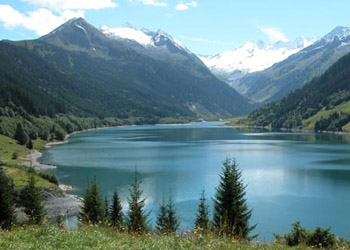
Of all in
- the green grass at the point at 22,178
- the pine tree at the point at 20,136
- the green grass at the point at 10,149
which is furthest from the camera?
the pine tree at the point at 20,136

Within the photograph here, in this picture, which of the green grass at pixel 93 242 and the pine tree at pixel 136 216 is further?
the pine tree at pixel 136 216

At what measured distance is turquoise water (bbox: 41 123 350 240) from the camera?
187 feet

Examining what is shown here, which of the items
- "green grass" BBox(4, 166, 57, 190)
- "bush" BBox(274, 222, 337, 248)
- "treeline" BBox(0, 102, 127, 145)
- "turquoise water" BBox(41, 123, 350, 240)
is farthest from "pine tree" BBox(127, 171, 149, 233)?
"treeline" BBox(0, 102, 127, 145)

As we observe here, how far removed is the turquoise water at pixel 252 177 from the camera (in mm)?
57000

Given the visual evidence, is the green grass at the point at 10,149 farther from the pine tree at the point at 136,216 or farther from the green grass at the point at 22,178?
the pine tree at the point at 136,216

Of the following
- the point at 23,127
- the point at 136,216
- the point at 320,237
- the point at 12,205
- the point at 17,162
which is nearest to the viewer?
the point at 320,237

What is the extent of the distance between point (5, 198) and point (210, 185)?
47716mm

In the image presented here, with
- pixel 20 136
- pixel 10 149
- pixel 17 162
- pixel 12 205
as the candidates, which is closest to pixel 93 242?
pixel 12 205

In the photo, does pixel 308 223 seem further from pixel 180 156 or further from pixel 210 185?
pixel 180 156

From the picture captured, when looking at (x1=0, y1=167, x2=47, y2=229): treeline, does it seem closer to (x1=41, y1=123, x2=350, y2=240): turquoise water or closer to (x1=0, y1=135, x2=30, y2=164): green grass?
(x1=41, y1=123, x2=350, y2=240): turquoise water

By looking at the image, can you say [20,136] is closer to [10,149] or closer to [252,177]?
[10,149]

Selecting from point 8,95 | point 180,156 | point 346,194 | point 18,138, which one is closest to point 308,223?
point 346,194

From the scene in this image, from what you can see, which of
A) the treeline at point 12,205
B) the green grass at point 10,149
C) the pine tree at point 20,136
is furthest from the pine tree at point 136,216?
the pine tree at point 20,136

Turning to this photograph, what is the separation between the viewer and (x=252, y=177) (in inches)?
3568
